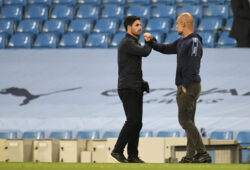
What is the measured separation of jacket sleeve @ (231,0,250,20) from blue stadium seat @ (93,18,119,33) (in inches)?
124

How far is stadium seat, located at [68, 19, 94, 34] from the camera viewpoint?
579 inches

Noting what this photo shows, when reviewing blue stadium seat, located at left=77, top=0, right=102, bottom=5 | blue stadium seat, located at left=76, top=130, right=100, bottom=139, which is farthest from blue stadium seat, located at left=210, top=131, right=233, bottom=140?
blue stadium seat, located at left=77, top=0, right=102, bottom=5

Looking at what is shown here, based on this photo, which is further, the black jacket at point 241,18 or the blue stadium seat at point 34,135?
the black jacket at point 241,18

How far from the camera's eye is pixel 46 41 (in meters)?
14.2

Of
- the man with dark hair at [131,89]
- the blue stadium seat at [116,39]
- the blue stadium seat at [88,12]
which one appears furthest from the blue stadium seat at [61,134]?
the blue stadium seat at [88,12]

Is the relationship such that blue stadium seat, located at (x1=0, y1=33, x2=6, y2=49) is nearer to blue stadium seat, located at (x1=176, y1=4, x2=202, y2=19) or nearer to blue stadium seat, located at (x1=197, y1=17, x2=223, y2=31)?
blue stadium seat, located at (x1=176, y1=4, x2=202, y2=19)

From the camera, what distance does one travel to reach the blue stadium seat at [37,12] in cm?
1553

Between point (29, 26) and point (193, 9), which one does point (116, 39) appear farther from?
point (29, 26)

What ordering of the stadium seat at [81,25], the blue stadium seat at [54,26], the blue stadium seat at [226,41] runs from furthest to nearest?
the blue stadium seat at [54,26] < the stadium seat at [81,25] < the blue stadium seat at [226,41]

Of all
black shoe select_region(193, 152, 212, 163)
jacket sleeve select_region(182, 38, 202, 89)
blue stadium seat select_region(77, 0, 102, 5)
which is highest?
blue stadium seat select_region(77, 0, 102, 5)

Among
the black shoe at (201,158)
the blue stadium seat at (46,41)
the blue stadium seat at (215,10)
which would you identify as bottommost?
the black shoe at (201,158)

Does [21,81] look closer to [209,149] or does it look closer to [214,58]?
[214,58]

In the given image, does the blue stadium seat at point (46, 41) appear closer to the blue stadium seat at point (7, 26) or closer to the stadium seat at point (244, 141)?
the blue stadium seat at point (7, 26)

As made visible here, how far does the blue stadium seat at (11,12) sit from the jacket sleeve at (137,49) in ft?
31.2
